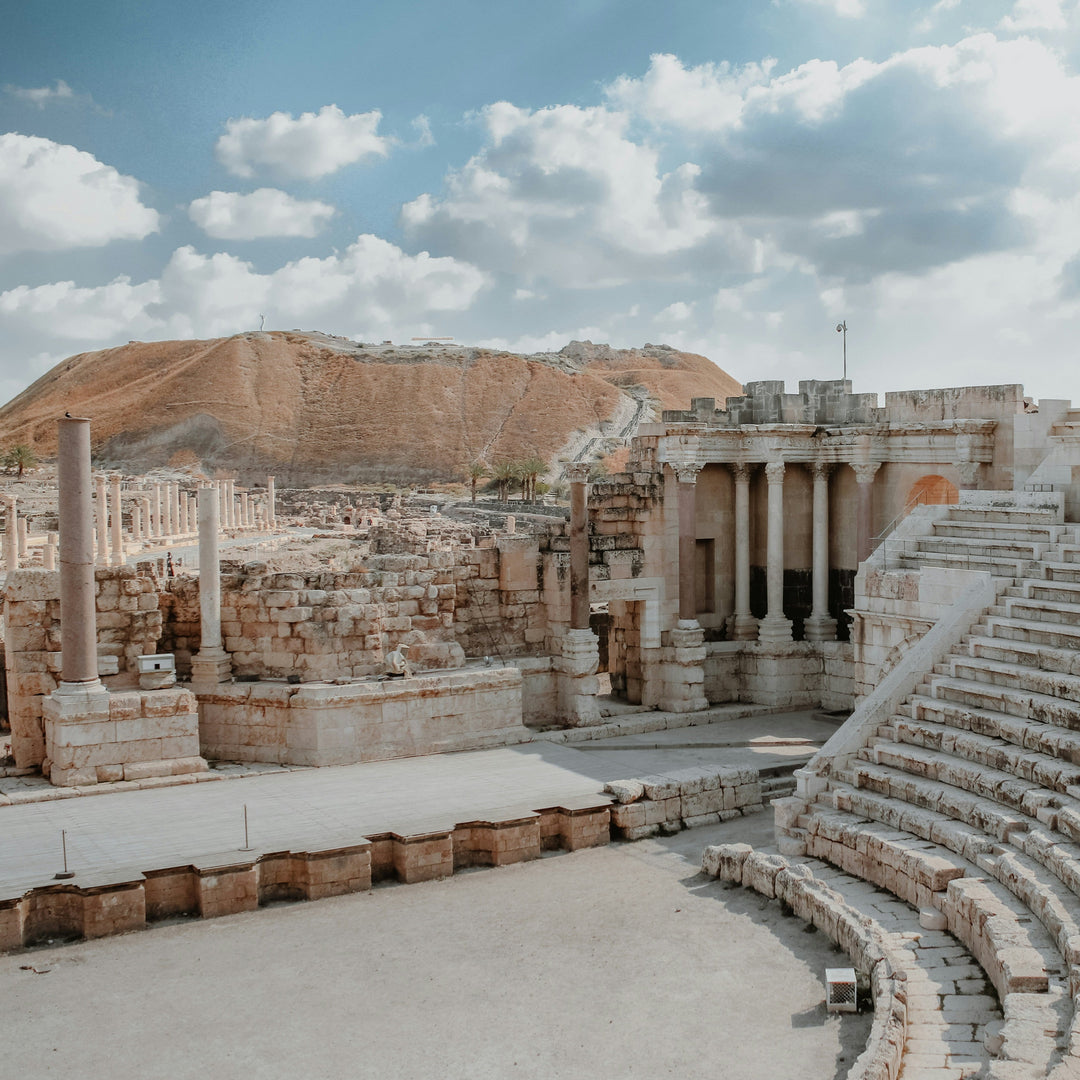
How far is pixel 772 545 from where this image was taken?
69.6 feet

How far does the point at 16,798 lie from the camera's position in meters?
14.0

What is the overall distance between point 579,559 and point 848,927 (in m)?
9.31

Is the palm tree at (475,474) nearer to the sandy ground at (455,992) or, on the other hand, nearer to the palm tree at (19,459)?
the palm tree at (19,459)

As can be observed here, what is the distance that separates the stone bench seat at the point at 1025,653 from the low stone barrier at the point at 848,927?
3.60 meters

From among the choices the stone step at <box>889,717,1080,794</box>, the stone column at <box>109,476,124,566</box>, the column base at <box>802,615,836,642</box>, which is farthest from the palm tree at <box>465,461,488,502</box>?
the stone step at <box>889,717,1080,794</box>

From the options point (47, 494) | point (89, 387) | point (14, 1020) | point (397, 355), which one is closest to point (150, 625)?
point (14, 1020)

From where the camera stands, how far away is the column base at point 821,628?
69.4ft

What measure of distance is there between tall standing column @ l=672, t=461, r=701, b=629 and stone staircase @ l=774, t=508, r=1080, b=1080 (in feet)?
17.6

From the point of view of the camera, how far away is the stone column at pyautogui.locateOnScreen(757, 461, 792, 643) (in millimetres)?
21000

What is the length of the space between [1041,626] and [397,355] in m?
106

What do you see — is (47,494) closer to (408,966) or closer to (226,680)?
(226,680)

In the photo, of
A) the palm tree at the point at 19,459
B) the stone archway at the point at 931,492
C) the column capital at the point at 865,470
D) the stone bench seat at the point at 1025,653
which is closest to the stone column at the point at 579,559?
the column capital at the point at 865,470

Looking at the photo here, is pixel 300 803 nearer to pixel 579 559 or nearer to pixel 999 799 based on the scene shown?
pixel 579 559

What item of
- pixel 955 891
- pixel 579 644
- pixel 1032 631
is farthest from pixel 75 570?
pixel 1032 631
